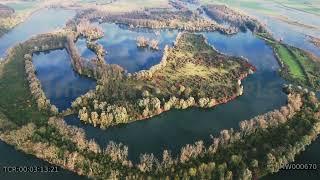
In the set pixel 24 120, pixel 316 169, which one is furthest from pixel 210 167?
pixel 24 120

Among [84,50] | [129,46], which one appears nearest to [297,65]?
[129,46]

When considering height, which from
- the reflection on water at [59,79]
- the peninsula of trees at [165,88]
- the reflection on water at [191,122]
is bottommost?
the reflection on water at [191,122]

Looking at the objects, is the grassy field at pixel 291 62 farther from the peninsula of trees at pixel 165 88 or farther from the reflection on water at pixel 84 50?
the reflection on water at pixel 84 50

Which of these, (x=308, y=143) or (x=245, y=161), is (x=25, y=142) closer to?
(x=245, y=161)

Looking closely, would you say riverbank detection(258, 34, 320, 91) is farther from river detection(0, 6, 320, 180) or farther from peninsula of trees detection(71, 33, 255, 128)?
peninsula of trees detection(71, 33, 255, 128)

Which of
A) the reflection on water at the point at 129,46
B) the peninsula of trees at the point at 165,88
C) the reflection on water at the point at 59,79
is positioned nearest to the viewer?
the peninsula of trees at the point at 165,88

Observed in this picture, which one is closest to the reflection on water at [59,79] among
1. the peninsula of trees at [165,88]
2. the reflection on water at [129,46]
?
the peninsula of trees at [165,88]

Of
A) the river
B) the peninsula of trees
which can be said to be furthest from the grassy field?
the peninsula of trees

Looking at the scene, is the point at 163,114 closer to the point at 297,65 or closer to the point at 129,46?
the point at 297,65
